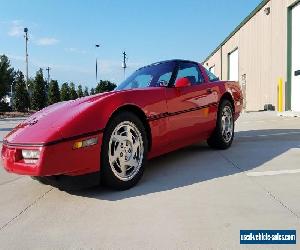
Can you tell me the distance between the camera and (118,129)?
11.5 ft

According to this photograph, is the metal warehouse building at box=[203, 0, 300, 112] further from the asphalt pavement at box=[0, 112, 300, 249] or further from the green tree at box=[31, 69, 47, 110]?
the green tree at box=[31, 69, 47, 110]

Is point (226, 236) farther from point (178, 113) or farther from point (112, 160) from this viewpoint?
point (178, 113)

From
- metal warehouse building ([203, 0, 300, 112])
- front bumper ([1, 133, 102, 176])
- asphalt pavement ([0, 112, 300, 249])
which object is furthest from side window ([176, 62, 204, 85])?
metal warehouse building ([203, 0, 300, 112])

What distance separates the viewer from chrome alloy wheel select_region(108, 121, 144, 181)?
3.49 meters

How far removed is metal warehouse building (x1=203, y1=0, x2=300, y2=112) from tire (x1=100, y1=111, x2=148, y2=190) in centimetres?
1243

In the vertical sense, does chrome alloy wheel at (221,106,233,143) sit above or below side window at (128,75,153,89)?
below

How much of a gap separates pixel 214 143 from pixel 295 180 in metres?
1.82

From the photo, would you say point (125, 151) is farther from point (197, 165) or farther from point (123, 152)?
point (197, 165)

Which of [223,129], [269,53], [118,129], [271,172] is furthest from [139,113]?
[269,53]

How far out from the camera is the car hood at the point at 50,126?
3.11 meters

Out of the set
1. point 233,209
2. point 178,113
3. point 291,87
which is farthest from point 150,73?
point 291,87

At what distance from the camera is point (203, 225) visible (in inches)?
101

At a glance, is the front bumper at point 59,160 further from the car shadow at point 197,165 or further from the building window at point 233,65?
the building window at point 233,65

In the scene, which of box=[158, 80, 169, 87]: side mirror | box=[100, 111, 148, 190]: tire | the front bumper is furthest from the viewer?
box=[158, 80, 169, 87]: side mirror
